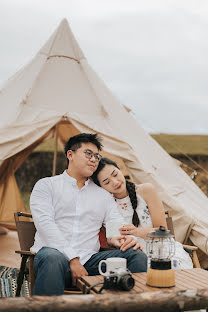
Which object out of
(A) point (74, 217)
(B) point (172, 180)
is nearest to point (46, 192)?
(A) point (74, 217)

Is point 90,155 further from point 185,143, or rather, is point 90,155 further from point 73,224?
point 185,143

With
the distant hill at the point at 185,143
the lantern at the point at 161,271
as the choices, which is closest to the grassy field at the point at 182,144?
the distant hill at the point at 185,143

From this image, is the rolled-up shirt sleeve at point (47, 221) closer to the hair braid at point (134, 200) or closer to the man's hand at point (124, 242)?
the man's hand at point (124, 242)

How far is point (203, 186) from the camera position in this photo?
11703 mm

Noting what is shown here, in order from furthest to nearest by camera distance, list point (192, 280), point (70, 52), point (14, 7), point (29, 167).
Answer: point (29, 167) < point (14, 7) < point (70, 52) < point (192, 280)

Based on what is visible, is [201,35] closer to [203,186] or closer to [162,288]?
[203,186]

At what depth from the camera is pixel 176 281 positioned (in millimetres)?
2436

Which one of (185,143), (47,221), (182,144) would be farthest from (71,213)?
(185,143)

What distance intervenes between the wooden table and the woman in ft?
2.00

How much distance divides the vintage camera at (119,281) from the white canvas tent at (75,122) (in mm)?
2533

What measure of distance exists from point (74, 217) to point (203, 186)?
915 centimetres

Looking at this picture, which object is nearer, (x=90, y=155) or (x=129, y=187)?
(x=90, y=155)

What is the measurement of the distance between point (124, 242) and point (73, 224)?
0.39 metres

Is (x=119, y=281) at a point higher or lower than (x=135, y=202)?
lower
